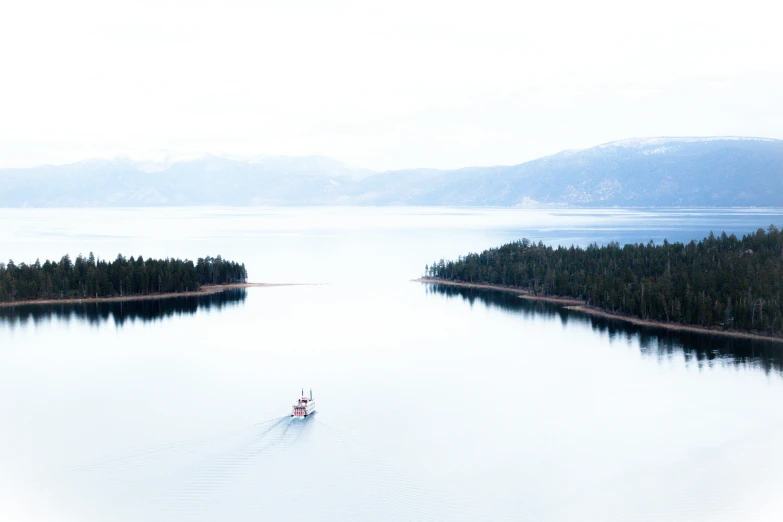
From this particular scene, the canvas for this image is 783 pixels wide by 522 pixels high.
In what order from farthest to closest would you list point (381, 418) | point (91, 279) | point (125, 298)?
point (125, 298) → point (91, 279) → point (381, 418)

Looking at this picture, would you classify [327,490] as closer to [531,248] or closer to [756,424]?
[756,424]

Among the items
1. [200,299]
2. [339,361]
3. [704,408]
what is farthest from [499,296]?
[704,408]

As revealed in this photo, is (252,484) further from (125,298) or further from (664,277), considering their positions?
(125,298)

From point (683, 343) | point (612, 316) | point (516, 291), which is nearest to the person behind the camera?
point (683, 343)

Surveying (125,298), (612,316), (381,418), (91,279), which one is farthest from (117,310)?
(612,316)

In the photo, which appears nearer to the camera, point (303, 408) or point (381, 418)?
point (303, 408)

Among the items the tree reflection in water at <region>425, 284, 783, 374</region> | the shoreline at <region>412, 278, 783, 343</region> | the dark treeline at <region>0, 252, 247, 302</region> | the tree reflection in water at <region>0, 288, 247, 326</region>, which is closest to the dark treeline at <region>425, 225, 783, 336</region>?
the shoreline at <region>412, 278, 783, 343</region>

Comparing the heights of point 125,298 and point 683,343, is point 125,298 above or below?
above

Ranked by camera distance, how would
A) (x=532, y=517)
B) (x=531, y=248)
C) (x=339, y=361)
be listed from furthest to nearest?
1. (x=531, y=248)
2. (x=339, y=361)
3. (x=532, y=517)
